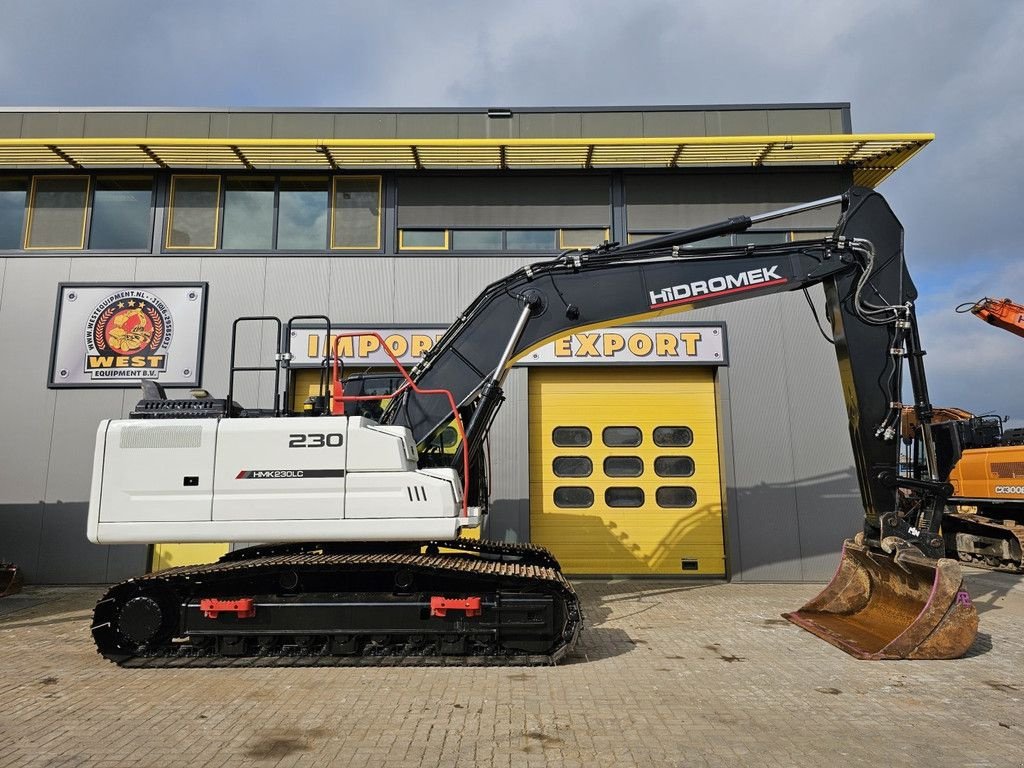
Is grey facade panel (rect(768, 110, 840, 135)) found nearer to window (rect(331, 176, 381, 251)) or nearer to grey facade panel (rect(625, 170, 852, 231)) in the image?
grey facade panel (rect(625, 170, 852, 231))

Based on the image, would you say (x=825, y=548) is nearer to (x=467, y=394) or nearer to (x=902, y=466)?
(x=902, y=466)

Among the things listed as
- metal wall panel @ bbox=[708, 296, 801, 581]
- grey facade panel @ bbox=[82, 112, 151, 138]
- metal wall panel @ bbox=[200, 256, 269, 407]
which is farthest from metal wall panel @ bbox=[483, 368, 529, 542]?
grey facade panel @ bbox=[82, 112, 151, 138]

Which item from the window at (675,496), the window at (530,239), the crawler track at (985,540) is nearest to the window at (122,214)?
the window at (530,239)

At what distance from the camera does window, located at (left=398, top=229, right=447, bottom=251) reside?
461 inches

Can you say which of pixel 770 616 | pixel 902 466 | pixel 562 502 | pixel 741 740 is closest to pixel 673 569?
pixel 562 502

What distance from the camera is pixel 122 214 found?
11.8m

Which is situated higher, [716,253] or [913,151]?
[913,151]

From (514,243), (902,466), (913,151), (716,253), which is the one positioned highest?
(913,151)

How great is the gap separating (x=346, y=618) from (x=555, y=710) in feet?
7.37

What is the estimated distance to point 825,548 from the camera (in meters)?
10.7

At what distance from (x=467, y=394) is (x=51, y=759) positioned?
4278 millimetres

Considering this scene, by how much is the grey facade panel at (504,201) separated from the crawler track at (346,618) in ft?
23.5

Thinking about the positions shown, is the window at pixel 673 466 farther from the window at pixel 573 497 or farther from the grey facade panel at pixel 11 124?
the grey facade panel at pixel 11 124

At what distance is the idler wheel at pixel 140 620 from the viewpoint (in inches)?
239
